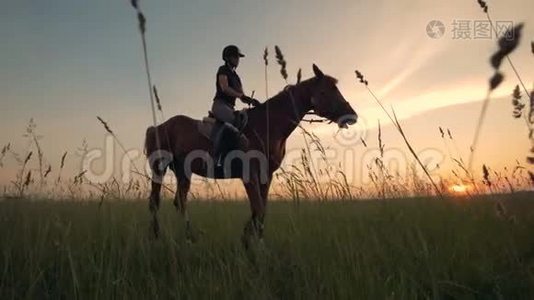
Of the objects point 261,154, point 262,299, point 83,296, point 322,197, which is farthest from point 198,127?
point 262,299

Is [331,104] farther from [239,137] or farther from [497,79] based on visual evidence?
[497,79]

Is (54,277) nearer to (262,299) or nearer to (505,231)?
(262,299)

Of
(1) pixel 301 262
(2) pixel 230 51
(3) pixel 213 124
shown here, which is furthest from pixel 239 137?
(1) pixel 301 262

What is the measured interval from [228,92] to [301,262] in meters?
4.28

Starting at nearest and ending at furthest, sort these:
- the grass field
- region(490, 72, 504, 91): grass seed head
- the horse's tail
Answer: region(490, 72, 504, 91): grass seed head, the grass field, the horse's tail

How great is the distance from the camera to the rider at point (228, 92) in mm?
6863

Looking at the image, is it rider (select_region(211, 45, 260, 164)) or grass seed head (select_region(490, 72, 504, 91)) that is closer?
grass seed head (select_region(490, 72, 504, 91))

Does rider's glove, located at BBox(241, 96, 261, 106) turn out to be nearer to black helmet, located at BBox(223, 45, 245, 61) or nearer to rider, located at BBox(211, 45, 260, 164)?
rider, located at BBox(211, 45, 260, 164)

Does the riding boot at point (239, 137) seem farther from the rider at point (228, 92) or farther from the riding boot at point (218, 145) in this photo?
the riding boot at point (218, 145)

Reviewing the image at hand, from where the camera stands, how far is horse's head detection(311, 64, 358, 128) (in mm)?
6816

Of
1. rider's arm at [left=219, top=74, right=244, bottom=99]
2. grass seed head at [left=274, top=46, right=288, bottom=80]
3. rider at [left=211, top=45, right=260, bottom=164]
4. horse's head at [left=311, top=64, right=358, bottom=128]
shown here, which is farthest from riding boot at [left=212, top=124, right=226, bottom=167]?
grass seed head at [left=274, top=46, right=288, bottom=80]

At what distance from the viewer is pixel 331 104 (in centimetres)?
691

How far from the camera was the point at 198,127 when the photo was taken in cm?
801

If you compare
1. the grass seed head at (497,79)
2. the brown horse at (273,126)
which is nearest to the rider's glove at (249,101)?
the brown horse at (273,126)
